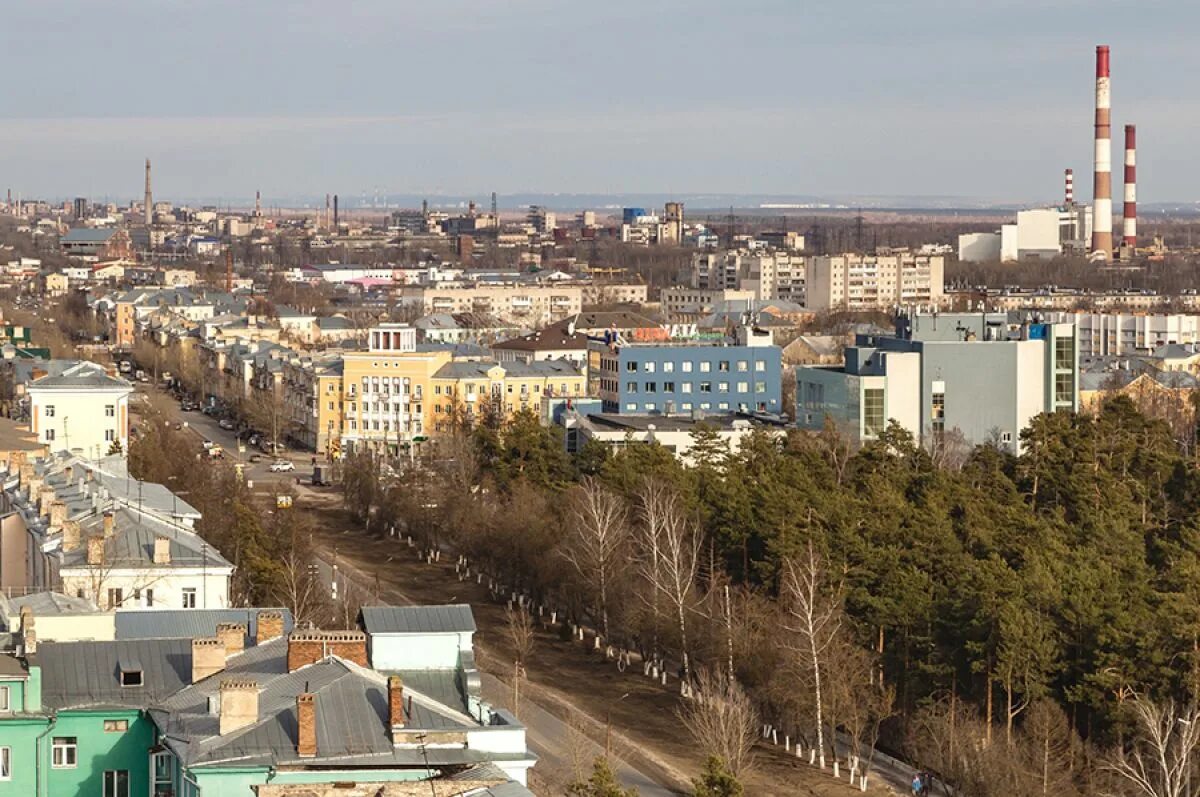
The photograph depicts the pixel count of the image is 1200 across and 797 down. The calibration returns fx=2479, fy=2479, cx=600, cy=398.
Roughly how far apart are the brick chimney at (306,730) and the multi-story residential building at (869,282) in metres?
→ 96.4

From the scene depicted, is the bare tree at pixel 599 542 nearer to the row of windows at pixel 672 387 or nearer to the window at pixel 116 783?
the window at pixel 116 783

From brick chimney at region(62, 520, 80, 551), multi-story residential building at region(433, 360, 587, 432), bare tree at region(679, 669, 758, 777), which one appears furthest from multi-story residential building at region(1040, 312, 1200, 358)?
brick chimney at region(62, 520, 80, 551)

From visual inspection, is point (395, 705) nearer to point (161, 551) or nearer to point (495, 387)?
point (161, 551)

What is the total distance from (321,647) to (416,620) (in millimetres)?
765

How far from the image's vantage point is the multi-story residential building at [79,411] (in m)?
44.9

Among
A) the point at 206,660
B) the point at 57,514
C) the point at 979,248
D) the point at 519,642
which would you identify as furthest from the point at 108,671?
the point at 979,248

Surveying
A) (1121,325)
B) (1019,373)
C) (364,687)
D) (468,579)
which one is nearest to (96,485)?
(468,579)

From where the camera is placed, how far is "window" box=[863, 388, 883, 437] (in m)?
50.4

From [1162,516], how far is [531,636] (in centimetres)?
1028

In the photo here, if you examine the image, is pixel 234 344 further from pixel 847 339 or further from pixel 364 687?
pixel 364 687

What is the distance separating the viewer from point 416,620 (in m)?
18.0

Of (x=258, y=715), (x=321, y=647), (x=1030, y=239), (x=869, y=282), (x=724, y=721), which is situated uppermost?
(x=321, y=647)

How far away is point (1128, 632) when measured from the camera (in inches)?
1017

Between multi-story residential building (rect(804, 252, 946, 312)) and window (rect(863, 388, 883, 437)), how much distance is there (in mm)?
61250
